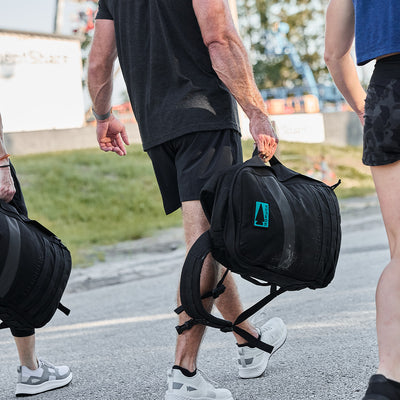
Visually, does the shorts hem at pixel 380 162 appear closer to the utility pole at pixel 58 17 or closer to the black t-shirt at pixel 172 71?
the black t-shirt at pixel 172 71

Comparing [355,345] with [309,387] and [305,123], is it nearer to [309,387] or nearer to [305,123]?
[309,387]

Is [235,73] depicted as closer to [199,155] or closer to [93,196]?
[199,155]

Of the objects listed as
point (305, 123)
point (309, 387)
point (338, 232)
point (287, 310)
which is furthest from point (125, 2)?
point (305, 123)

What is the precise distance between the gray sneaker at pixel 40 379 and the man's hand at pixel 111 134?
1142 millimetres

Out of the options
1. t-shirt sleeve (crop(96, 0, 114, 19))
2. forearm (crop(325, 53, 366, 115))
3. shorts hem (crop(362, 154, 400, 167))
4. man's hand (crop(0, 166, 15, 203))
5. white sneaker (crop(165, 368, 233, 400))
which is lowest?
white sneaker (crop(165, 368, 233, 400))

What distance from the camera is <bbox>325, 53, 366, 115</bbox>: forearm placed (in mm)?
2664

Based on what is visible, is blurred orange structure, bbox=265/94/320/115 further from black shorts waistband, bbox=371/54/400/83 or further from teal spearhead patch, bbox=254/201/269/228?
black shorts waistband, bbox=371/54/400/83

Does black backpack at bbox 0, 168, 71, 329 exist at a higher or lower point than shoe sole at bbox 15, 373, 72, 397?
higher

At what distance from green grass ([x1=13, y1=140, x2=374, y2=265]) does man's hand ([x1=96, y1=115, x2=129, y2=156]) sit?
4.74 metres

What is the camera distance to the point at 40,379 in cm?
338

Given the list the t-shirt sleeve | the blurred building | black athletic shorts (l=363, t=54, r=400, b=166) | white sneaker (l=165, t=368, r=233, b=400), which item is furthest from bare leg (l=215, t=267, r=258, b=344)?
the blurred building

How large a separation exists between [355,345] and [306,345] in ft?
0.90

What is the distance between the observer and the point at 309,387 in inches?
118

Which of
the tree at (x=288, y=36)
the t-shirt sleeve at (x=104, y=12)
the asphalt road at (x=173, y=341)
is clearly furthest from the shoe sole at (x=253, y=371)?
the tree at (x=288, y=36)
